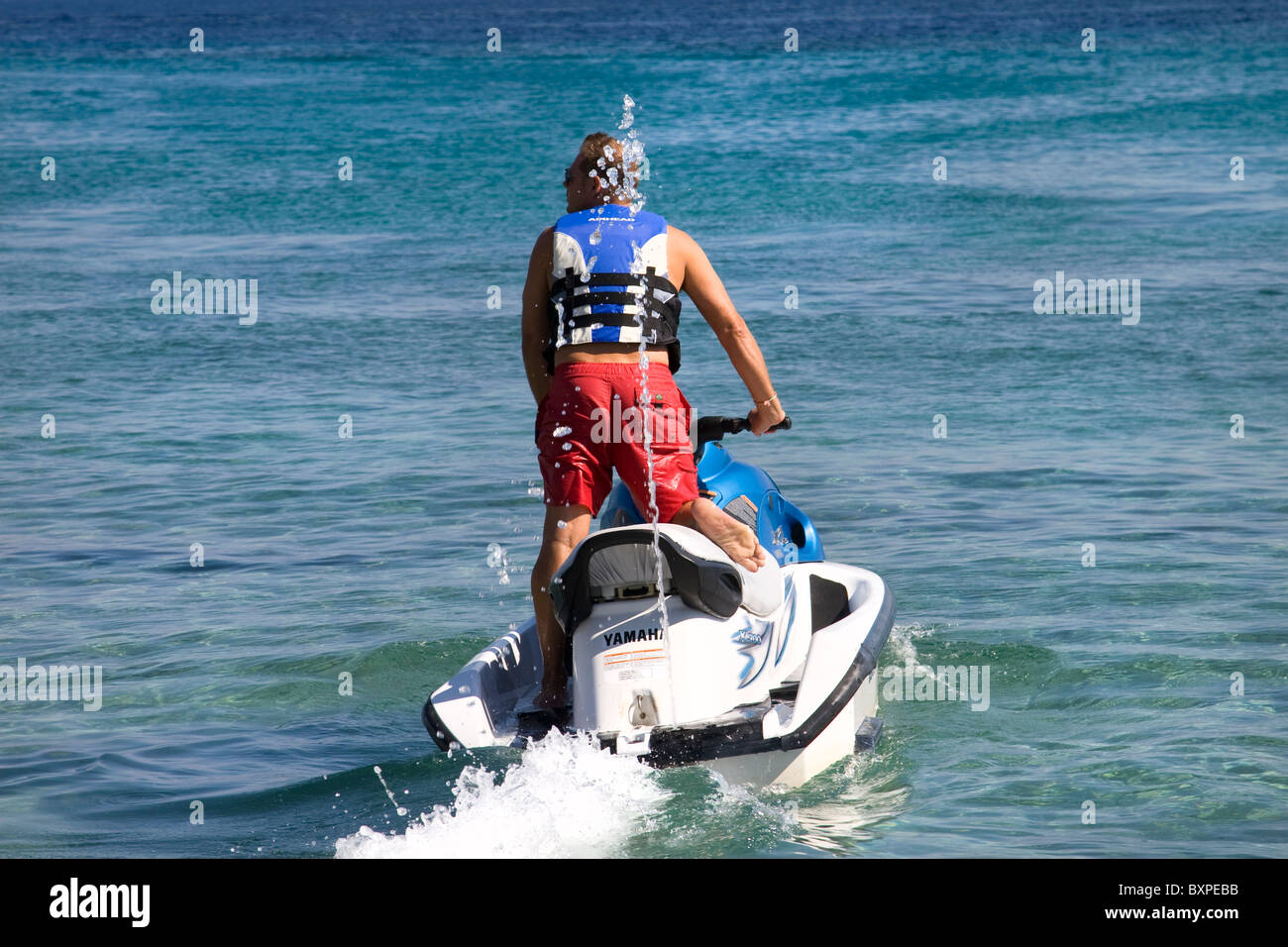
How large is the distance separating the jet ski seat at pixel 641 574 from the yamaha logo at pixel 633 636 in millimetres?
100

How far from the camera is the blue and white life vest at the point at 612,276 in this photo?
482 centimetres

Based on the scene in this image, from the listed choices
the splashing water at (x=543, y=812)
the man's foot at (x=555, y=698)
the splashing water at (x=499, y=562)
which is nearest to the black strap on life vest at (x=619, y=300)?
the man's foot at (x=555, y=698)

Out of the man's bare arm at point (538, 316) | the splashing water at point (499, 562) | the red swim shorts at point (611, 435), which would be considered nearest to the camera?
the red swim shorts at point (611, 435)

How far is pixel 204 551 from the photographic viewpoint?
8211 millimetres

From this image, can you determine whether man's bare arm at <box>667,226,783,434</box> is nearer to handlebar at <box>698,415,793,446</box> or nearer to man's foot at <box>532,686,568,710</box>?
handlebar at <box>698,415,793,446</box>

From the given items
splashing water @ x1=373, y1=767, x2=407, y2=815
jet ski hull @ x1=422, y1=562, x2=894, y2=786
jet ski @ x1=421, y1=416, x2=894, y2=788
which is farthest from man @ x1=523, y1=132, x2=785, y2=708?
splashing water @ x1=373, y1=767, x2=407, y2=815

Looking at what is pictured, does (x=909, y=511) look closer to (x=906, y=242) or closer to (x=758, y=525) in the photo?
(x=758, y=525)

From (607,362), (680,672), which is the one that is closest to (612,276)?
(607,362)

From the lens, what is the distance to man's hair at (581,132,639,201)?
489 cm

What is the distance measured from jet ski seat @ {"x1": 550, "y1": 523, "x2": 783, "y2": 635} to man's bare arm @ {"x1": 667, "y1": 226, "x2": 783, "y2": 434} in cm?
58

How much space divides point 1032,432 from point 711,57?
25.6 metres

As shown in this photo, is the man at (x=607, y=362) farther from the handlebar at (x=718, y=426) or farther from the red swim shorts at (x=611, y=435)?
the handlebar at (x=718, y=426)

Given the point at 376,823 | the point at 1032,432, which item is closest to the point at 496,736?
the point at 376,823

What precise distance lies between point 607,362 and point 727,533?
64 centimetres
